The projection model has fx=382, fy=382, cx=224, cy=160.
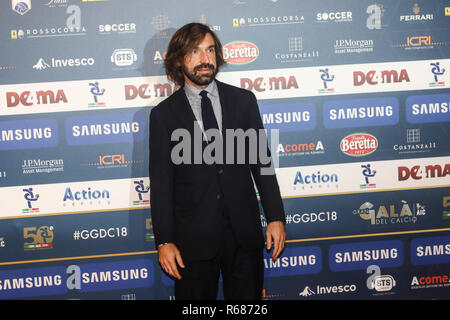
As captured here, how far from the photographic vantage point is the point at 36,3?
274 cm

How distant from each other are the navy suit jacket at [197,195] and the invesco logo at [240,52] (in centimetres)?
71

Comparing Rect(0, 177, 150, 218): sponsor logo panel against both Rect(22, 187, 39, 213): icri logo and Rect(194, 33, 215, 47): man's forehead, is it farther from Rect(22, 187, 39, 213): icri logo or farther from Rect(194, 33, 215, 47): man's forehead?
Rect(194, 33, 215, 47): man's forehead

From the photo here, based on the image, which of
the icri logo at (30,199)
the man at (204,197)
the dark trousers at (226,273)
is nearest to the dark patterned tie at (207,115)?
the man at (204,197)

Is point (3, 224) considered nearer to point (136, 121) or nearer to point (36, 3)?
point (136, 121)

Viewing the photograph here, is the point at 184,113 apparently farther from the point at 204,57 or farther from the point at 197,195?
the point at 197,195

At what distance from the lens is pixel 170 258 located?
210cm

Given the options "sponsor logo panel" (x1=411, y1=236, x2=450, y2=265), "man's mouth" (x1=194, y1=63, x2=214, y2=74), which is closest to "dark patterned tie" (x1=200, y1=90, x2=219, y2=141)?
"man's mouth" (x1=194, y1=63, x2=214, y2=74)

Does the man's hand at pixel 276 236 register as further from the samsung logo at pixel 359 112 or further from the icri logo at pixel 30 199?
the icri logo at pixel 30 199

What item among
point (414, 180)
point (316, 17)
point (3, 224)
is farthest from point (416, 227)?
point (3, 224)

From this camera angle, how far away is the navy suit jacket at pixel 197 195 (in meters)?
2.13

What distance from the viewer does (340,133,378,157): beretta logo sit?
116 inches

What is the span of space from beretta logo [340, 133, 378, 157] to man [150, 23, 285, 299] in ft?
3.22

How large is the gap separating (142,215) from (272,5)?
185 cm

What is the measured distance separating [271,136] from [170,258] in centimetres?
126
